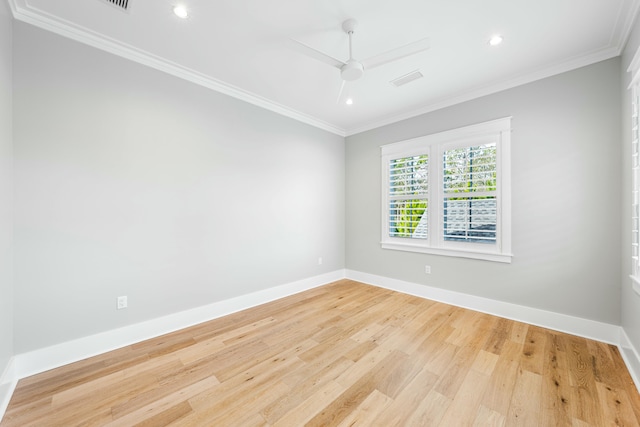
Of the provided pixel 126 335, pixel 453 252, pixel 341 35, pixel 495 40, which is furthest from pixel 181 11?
pixel 453 252

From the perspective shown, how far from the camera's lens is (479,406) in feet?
5.40

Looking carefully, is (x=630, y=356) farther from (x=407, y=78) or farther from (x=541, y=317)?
(x=407, y=78)

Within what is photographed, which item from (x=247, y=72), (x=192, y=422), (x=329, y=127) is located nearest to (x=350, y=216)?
(x=329, y=127)

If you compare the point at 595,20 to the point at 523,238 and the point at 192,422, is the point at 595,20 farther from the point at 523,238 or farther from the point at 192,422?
the point at 192,422

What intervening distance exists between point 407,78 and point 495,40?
2.89 ft

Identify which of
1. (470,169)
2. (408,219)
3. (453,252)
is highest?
(470,169)

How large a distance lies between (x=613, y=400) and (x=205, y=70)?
4.58 m

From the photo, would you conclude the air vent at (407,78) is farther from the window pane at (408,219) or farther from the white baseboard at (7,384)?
the white baseboard at (7,384)

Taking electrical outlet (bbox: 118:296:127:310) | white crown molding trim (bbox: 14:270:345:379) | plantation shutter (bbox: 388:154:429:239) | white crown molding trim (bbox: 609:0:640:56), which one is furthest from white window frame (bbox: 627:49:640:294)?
electrical outlet (bbox: 118:296:127:310)

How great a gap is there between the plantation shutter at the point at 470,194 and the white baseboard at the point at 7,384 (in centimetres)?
447

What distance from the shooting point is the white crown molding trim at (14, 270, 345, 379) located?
2006 mm

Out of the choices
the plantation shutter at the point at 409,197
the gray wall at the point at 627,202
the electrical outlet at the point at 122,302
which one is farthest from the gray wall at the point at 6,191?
the gray wall at the point at 627,202

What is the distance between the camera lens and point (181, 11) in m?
2.00

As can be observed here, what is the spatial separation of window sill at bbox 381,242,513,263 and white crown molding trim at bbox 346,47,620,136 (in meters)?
2.07
